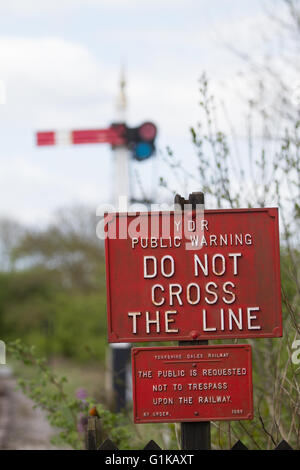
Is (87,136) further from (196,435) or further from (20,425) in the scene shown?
(196,435)

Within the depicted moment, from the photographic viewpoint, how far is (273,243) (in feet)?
14.1

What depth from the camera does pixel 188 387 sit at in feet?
13.9

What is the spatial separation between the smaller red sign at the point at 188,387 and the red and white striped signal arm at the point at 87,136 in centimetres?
895

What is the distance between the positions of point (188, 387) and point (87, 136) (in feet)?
32.2

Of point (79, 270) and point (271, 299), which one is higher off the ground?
point (79, 270)

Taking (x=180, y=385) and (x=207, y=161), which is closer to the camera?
(x=180, y=385)

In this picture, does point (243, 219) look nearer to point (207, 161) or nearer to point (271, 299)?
point (271, 299)

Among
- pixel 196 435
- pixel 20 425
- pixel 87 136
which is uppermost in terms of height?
pixel 87 136

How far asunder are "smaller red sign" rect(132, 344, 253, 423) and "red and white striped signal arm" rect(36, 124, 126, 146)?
8.95m

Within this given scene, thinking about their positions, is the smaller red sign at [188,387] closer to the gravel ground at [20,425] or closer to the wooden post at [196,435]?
the wooden post at [196,435]

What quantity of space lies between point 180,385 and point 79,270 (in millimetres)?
30554

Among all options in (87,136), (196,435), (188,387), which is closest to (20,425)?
(87,136)
